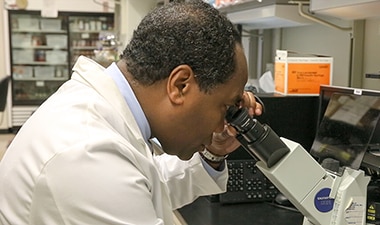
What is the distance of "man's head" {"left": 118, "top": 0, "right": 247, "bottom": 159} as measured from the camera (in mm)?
844

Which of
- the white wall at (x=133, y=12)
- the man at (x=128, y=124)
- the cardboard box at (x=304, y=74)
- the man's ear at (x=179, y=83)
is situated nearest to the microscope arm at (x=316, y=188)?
the man at (x=128, y=124)

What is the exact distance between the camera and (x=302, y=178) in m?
1.06

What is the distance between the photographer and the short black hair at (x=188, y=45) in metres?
0.84

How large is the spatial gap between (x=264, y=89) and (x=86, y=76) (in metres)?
1.62

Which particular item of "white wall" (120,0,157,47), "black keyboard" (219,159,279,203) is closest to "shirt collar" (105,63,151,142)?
"black keyboard" (219,159,279,203)

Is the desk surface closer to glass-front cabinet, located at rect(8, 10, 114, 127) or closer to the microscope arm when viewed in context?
the microscope arm

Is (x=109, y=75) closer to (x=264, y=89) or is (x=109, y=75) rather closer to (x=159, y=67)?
(x=159, y=67)

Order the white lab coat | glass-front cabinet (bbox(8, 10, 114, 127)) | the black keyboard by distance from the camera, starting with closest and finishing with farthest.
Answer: the white lab coat → the black keyboard → glass-front cabinet (bbox(8, 10, 114, 127))

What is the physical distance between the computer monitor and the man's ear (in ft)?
2.35

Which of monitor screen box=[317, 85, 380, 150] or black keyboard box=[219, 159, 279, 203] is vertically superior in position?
monitor screen box=[317, 85, 380, 150]

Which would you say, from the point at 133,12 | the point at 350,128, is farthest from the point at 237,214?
the point at 133,12

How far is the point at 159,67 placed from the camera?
859mm

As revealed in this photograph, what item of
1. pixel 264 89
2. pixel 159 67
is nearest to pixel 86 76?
pixel 159 67

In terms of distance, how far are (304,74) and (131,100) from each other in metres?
1.17
